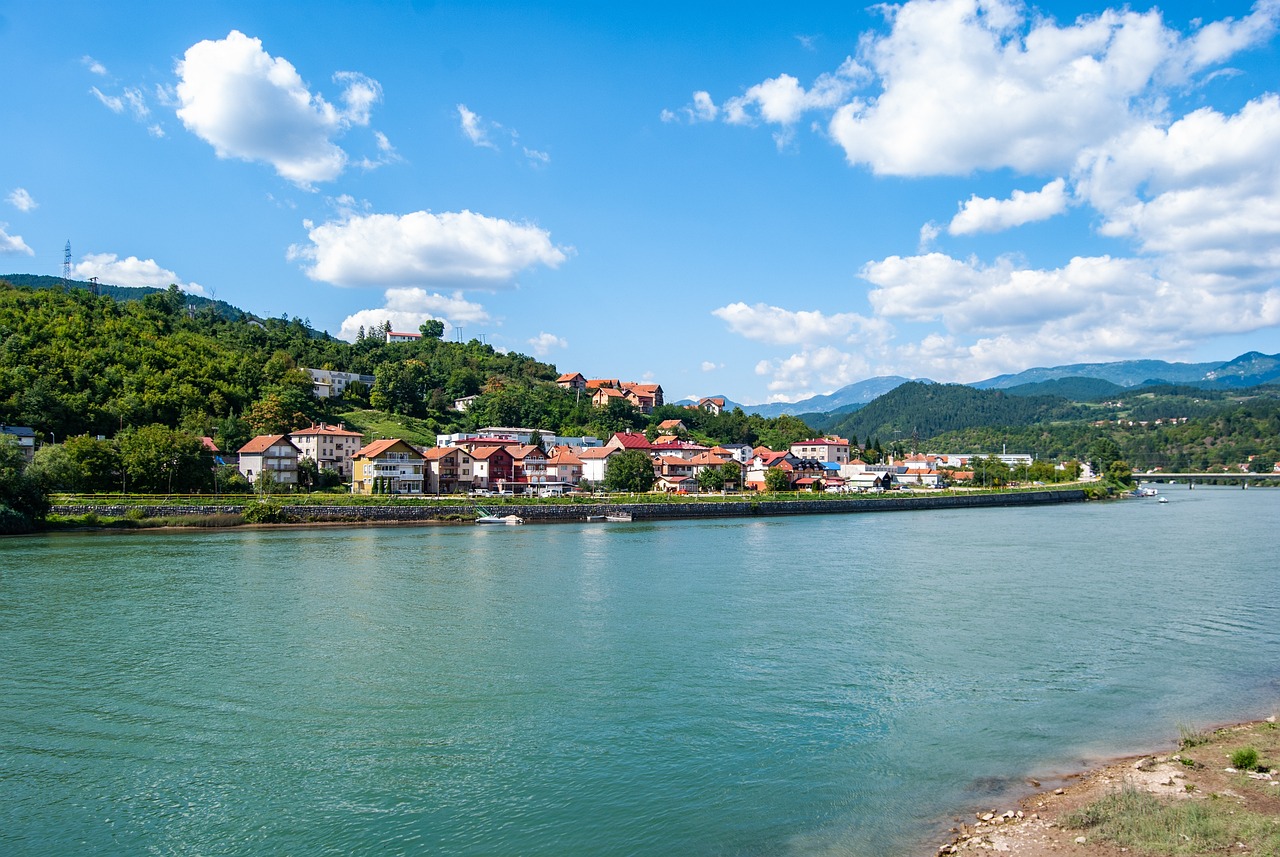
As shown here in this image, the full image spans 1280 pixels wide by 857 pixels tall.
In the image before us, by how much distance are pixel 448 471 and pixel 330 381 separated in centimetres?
2249

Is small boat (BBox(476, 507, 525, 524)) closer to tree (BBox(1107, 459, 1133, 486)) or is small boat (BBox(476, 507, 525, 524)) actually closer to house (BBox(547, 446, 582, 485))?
house (BBox(547, 446, 582, 485))

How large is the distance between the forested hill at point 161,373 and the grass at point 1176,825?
4670 cm

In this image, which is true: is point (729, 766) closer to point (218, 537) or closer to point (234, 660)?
point (234, 660)

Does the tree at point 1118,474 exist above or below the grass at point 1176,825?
above

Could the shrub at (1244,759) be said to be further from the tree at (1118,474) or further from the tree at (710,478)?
the tree at (1118,474)

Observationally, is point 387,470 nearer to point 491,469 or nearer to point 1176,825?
point 491,469

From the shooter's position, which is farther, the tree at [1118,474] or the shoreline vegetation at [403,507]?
the tree at [1118,474]

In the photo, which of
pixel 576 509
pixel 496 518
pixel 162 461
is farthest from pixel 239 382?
pixel 576 509

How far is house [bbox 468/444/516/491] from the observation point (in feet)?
162

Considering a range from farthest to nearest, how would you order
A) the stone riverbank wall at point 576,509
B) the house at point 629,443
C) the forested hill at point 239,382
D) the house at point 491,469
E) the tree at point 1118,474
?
the tree at point 1118,474
the house at point 629,443
the house at point 491,469
the forested hill at point 239,382
the stone riverbank wall at point 576,509

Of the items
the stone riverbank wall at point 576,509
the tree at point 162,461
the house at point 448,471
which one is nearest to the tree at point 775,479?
the stone riverbank wall at point 576,509

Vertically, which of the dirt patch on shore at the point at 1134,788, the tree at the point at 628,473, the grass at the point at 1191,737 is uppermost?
the tree at the point at 628,473

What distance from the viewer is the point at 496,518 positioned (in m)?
37.5

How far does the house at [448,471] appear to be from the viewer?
47.6 m
